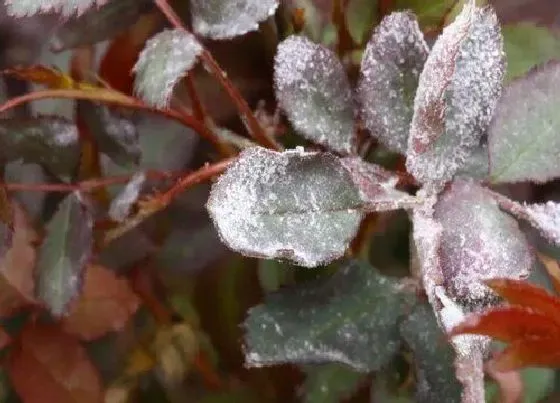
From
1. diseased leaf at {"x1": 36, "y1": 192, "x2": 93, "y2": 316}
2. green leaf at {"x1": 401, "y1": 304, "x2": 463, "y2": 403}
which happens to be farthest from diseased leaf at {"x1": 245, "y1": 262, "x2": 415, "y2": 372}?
diseased leaf at {"x1": 36, "y1": 192, "x2": 93, "y2": 316}

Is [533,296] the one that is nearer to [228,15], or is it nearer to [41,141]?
[228,15]

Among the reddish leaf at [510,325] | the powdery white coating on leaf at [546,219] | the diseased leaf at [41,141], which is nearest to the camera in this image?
the reddish leaf at [510,325]

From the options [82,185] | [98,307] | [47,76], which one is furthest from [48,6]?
[98,307]

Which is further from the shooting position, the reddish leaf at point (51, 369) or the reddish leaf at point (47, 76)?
the reddish leaf at point (51, 369)

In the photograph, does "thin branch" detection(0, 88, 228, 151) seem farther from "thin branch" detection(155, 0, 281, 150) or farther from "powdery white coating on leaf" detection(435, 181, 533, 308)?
"powdery white coating on leaf" detection(435, 181, 533, 308)

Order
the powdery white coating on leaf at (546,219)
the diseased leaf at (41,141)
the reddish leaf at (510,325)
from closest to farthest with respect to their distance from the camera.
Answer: the reddish leaf at (510,325) → the powdery white coating on leaf at (546,219) → the diseased leaf at (41,141)

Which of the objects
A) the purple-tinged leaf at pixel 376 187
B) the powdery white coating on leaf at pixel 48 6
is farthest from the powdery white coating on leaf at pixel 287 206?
the powdery white coating on leaf at pixel 48 6

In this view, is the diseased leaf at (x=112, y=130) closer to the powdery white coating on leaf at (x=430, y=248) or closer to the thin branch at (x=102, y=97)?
the thin branch at (x=102, y=97)
